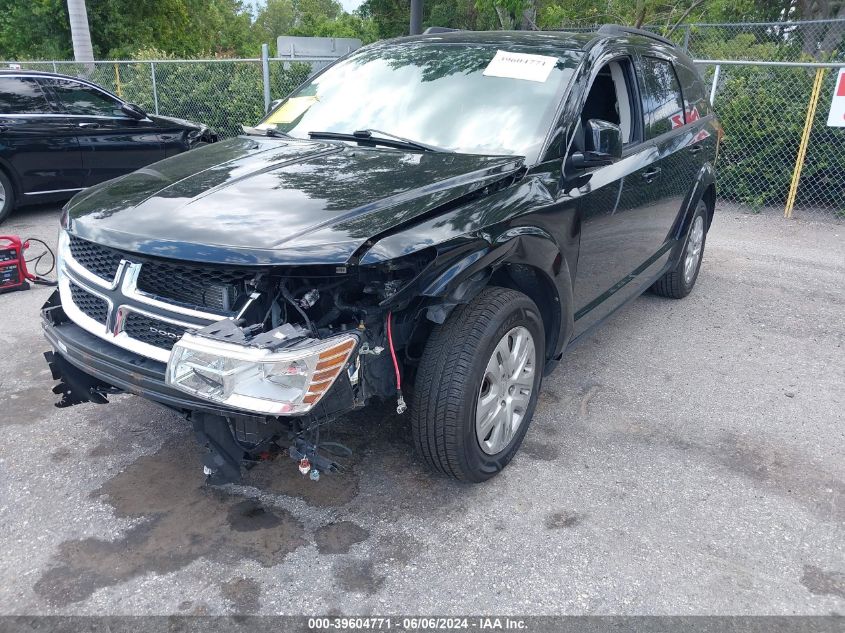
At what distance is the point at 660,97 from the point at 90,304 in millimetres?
3629

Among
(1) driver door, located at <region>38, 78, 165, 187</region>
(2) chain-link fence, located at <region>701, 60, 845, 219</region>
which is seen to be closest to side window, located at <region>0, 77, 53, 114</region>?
(1) driver door, located at <region>38, 78, 165, 187</region>

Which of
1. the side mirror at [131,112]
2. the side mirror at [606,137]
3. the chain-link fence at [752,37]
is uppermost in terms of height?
the chain-link fence at [752,37]

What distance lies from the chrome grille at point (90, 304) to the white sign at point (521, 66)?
7.41ft

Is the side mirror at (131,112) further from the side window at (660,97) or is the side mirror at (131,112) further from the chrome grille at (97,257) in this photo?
the side window at (660,97)

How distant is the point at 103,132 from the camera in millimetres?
8508

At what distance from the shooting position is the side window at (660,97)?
14.3 feet

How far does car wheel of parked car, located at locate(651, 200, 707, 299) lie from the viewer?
18.1 feet

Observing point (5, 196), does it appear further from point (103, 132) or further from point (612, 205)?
point (612, 205)

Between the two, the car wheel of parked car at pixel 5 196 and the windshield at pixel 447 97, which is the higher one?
the windshield at pixel 447 97

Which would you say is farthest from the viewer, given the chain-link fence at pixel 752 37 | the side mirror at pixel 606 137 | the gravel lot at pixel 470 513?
the chain-link fence at pixel 752 37

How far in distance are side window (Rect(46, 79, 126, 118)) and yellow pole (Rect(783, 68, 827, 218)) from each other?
8.42 metres

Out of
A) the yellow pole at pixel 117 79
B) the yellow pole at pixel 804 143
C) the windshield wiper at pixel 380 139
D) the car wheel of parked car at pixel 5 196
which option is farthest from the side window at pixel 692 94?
the yellow pole at pixel 117 79

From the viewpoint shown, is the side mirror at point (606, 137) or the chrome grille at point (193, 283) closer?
the chrome grille at point (193, 283)

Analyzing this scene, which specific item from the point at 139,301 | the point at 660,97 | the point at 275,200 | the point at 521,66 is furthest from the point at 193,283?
the point at 660,97
